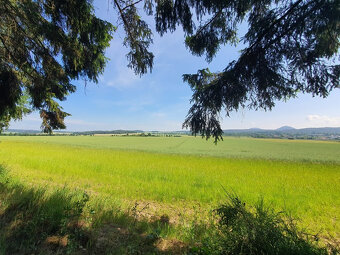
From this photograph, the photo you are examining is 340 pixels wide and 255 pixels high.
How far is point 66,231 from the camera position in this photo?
2.41 meters

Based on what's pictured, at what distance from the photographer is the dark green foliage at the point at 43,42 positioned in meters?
2.86

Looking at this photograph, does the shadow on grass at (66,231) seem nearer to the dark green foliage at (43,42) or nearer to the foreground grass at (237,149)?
the dark green foliage at (43,42)

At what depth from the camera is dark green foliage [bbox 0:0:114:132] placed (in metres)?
2.86

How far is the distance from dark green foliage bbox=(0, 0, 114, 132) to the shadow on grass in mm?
2421

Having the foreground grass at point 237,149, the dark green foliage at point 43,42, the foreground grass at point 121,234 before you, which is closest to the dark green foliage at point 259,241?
the foreground grass at point 121,234

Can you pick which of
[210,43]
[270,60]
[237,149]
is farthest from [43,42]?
[237,149]

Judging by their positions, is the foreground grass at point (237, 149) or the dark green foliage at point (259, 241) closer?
the dark green foliage at point (259, 241)

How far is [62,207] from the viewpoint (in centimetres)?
297

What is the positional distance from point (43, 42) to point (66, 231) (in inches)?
160

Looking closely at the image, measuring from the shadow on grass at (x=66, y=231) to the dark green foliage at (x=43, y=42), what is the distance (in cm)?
242

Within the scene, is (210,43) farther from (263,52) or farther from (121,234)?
(121,234)

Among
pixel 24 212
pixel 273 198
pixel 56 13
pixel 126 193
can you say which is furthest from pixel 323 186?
pixel 56 13

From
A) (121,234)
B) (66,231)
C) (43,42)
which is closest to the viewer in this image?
(66,231)

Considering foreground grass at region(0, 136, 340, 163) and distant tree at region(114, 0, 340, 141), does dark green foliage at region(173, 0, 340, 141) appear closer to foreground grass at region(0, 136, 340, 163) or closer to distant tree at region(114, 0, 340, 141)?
distant tree at region(114, 0, 340, 141)
